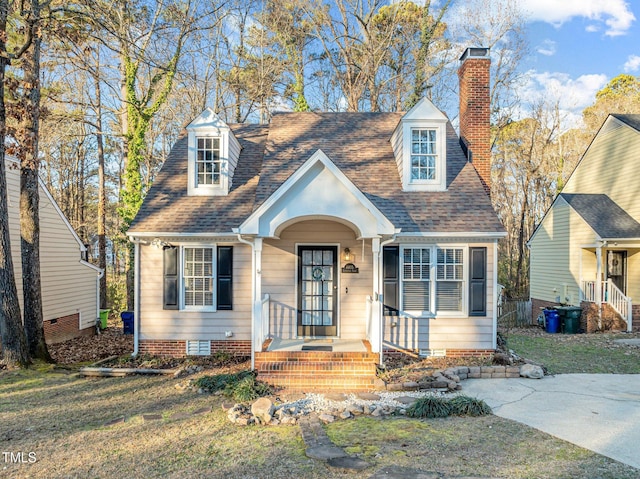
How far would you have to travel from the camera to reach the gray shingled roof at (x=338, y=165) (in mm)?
9430

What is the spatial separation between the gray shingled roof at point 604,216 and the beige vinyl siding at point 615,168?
0.33 meters

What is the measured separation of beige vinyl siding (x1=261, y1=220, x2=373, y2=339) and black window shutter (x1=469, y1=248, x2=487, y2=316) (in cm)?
223

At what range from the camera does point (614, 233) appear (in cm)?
1431

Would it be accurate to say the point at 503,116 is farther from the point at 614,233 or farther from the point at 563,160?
the point at 614,233

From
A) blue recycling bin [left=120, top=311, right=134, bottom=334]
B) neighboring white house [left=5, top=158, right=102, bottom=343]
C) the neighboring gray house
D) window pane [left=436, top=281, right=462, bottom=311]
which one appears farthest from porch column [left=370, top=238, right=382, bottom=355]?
neighboring white house [left=5, top=158, right=102, bottom=343]

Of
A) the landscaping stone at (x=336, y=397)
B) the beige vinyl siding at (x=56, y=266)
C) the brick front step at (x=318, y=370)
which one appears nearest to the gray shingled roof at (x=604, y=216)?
the brick front step at (x=318, y=370)

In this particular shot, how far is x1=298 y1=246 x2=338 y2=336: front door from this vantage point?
9578 millimetres

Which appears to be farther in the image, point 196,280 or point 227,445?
point 196,280

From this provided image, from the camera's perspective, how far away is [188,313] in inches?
376

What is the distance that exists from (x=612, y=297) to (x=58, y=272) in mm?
18413

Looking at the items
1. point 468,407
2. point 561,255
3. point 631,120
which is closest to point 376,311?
point 468,407

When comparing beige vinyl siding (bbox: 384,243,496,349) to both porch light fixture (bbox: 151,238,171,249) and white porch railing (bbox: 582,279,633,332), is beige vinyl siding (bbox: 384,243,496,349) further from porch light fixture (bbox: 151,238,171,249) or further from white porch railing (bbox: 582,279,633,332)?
white porch railing (bbox: 582,279,633,332)

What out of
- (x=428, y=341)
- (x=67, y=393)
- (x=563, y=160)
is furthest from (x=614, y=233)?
(x=67, y=393)

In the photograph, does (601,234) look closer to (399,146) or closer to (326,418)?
→ (399,146)
